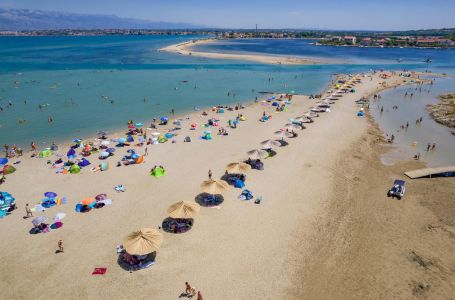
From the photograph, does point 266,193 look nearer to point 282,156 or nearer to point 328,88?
point 282,156

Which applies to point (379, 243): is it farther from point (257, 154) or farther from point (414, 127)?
point (414, 127)

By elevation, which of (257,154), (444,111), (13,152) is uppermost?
(257,154)

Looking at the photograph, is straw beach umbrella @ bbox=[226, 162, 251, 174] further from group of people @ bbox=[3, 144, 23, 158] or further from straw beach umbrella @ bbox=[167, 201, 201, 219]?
group of people @ bbox=[3, 144, 23, 158]

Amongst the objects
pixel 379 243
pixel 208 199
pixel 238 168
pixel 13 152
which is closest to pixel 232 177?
pixel 238 168

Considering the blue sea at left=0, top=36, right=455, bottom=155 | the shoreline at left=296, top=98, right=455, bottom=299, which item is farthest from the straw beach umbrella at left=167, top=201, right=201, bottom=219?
the blue sea at left=0, top=36, right=455, bottom=155

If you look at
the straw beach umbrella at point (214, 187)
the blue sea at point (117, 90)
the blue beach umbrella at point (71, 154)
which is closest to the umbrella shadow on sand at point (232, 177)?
the straw beach umbrella at point (214, 187)

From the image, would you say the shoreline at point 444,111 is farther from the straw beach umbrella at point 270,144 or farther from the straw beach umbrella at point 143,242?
the straw beach umbrella at point 143,242
